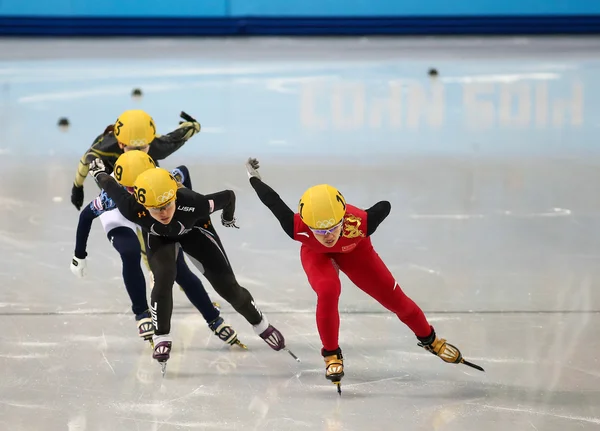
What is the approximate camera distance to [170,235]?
4496mm

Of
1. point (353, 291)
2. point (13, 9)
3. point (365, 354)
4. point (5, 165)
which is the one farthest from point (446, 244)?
point (13, 9)

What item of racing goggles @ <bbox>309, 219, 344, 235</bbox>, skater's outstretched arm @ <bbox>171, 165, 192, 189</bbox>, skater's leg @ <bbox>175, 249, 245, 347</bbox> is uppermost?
skater's outstretched arm @ <bbox>171, 165, 192, 189</bbox>

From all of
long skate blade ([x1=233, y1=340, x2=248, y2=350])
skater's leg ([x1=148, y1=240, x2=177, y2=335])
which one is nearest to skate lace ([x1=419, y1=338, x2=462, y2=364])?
long skate blade ([x1=233, y1=340, x2=248, y2=350])

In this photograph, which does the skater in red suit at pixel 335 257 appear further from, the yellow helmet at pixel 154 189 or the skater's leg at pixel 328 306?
the yellow helmet at pixel 154 189

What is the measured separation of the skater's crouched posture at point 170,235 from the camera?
14.0 feet

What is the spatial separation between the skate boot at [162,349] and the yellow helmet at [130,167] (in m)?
0.77

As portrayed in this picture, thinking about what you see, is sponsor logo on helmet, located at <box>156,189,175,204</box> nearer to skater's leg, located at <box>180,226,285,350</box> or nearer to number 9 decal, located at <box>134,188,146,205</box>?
number 9 decal, located at <box>134,188,146,205</box>

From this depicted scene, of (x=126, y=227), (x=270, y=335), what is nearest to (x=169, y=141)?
(x=126, y=227)

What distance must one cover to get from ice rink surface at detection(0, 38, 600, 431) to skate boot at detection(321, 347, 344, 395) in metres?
0.09

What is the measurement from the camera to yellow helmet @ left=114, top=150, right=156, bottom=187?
178 inches

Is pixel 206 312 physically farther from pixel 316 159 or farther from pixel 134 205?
pixel 316 159

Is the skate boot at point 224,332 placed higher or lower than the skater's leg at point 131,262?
lower

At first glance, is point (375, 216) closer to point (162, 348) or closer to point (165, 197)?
point (165, 197)

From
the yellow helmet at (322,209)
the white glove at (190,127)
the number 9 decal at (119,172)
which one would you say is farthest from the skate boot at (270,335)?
the white glove at (190,127)
